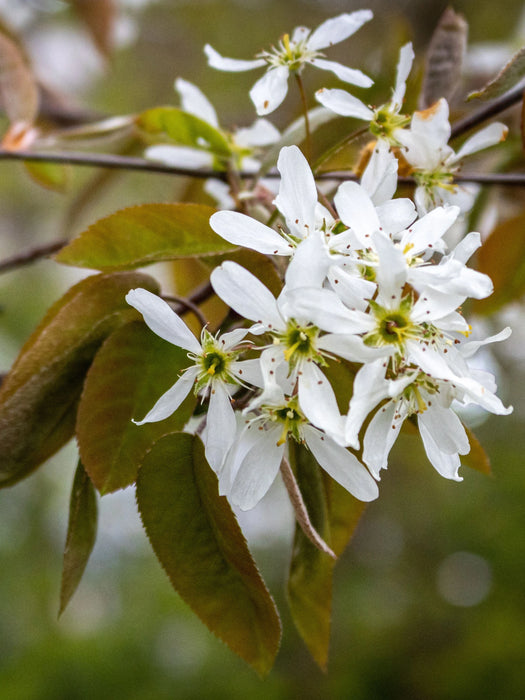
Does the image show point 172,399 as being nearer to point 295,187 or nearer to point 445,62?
point 295,187

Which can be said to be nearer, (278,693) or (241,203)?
(241,203)

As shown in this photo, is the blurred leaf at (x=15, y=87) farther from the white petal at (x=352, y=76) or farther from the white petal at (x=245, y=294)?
the white petal at (x=245, y=294)

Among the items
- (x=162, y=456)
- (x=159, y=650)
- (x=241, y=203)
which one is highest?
Answer: (x=241, y=203)

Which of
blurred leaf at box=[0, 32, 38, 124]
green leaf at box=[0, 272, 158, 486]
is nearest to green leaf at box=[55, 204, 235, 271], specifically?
green leaf at box=[0, 272, 158, 486]

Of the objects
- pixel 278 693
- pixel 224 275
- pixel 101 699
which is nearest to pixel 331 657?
pixel 278 693

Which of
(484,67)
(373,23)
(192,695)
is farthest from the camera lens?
(373,23)

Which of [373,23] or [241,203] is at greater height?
[373,23]

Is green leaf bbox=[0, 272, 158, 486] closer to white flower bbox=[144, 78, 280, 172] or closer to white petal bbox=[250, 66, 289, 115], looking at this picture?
white petal bbox=[250, 66, 289, 115]

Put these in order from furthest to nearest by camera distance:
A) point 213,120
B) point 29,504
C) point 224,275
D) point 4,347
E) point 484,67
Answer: point 29,504
point 4,347
point 484,67
point 213,120
point 224,275

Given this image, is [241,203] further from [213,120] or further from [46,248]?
[46,248]
